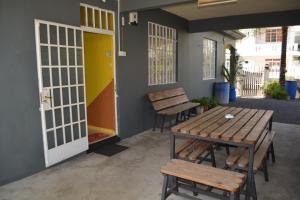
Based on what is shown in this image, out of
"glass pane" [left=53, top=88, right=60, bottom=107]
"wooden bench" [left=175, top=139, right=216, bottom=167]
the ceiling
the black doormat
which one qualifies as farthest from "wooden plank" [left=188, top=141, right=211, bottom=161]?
the ceiling

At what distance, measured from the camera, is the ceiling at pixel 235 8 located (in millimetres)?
5441

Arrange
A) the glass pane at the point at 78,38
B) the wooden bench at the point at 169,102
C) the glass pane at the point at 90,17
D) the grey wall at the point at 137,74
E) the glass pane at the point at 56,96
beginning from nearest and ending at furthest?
the glass pane at the point at 56,96, the glass pane at the point at 78,38, the glass pane at the point at 90,17, the grey wall at the point at 137,74, the wooden bench at the point at 169,102

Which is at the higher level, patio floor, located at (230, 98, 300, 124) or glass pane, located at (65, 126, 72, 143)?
glass pane, located at (65, 126, 72, 143)

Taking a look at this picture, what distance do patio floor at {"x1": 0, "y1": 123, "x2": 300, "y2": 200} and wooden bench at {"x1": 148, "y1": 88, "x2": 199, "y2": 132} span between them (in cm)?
124

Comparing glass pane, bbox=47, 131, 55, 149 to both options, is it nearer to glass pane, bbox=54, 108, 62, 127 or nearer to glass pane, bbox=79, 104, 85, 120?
glass pane, bbox=54, 108, 62, 127

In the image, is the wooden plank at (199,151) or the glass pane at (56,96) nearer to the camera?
the wooden plank at (199,151)

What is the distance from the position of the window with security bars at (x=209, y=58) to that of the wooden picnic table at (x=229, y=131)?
5.70 metres

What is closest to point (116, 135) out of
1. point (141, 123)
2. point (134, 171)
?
point (141, 123)

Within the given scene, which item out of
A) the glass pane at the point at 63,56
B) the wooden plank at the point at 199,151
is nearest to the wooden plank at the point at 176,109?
the wooden plank at the point at 199,151

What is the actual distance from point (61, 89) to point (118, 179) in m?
1.60

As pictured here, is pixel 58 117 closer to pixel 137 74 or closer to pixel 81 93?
pixel 81 93

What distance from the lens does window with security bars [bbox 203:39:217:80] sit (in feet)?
30.2

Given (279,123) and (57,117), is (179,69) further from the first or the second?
(57,117)

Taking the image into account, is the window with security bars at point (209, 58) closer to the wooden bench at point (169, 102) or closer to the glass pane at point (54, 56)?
the wooden bench at point (169, 102)
